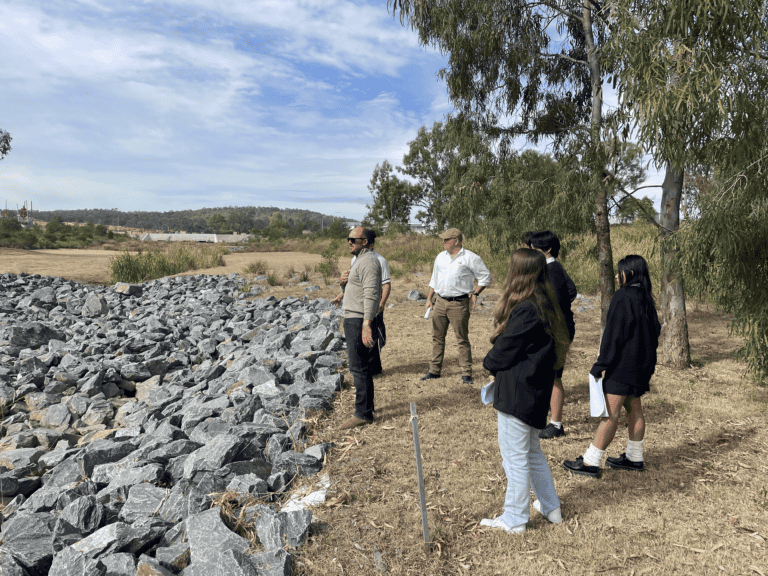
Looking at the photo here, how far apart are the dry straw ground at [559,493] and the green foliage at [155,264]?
1703 centimetres

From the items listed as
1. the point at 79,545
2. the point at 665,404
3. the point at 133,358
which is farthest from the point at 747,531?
the point at 133,358

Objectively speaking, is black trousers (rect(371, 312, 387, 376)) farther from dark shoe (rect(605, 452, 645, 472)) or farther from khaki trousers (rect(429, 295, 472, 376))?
dark shoe (rect(605, 452, 645, 472))

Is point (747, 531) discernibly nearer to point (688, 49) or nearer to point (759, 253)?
point (759, 253)

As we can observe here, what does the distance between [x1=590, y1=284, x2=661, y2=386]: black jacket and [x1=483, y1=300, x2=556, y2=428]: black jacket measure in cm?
98

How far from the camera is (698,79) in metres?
5.00

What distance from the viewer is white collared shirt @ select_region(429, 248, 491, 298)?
6.32 m

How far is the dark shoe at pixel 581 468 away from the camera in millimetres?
4070

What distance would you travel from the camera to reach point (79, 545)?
10.7 ft

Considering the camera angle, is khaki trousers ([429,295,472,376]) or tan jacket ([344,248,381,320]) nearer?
tan jacket ([344,248,381,320])

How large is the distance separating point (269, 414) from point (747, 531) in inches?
173

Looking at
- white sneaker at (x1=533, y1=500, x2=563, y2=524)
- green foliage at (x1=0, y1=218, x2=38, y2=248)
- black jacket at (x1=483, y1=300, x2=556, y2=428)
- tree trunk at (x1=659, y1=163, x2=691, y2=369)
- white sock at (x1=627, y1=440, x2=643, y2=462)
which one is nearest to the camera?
black jacket at (x1=483, y1=300, x2=556, y2=428)

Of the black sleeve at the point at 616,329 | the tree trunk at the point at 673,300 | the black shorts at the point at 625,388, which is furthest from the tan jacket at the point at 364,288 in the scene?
the tree trunk at the point at 673,300

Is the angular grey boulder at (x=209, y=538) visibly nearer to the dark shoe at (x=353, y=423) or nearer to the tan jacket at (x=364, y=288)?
the dark shoe at (x=353, y=423)

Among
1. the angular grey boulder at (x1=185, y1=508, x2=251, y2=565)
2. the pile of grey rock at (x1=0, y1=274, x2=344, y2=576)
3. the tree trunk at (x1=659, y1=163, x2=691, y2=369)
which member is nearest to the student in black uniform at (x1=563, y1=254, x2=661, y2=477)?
the pile of grey rock at (x1=0, y1=274, x2=344, y2=576)
